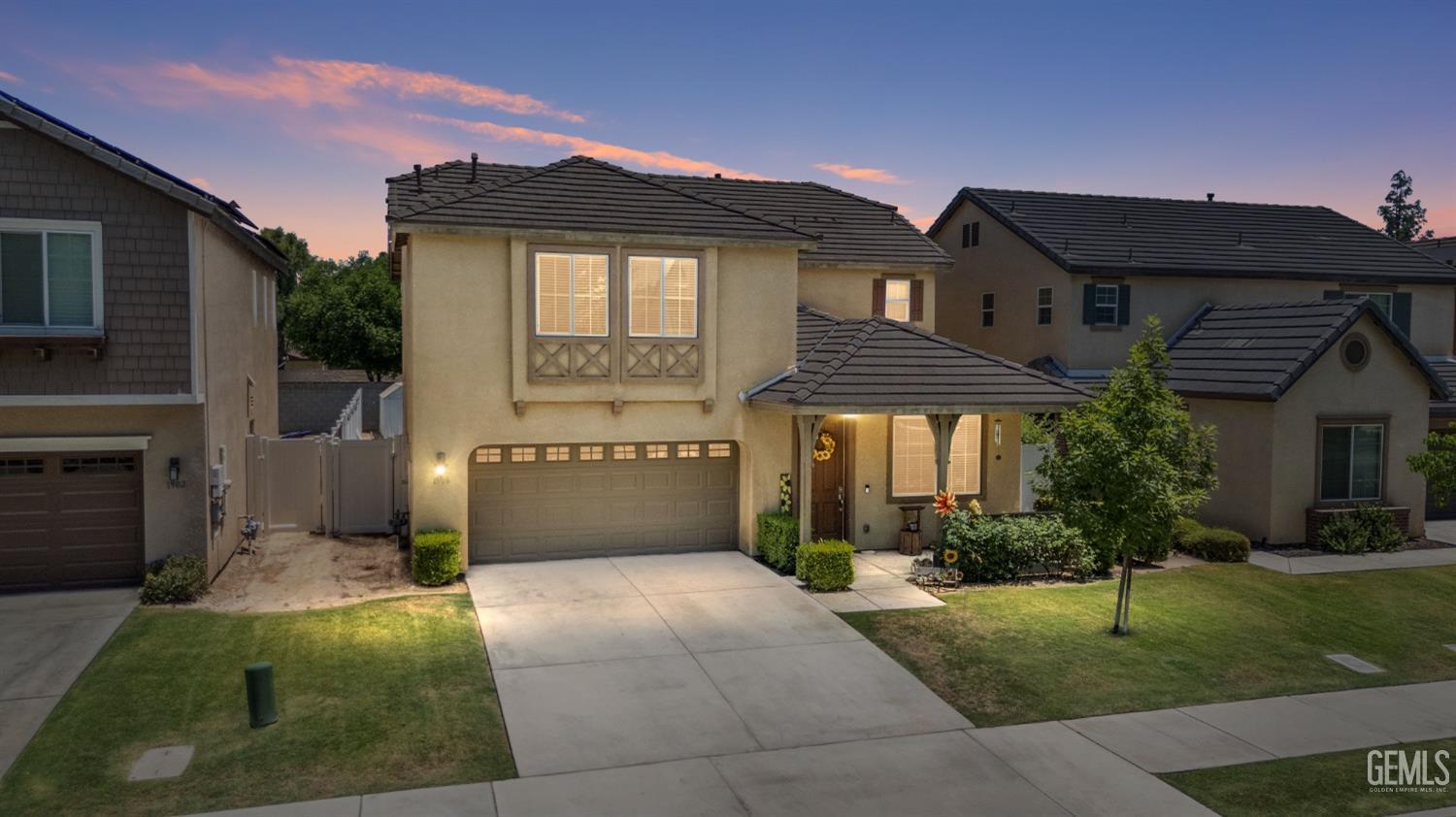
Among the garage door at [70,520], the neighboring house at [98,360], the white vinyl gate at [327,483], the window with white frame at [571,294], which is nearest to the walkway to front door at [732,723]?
the window with white frame at [571,294]

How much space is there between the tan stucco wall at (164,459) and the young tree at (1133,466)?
12.8 m

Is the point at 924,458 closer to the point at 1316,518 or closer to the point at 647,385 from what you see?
the point at 647,385

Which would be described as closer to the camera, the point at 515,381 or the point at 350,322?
the point at 515,381

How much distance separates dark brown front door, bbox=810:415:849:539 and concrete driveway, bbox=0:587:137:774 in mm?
11568

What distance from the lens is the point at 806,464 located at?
16938 mm

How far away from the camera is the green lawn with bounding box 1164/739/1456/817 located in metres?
8.78

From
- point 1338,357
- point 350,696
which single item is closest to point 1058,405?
point 1338,357

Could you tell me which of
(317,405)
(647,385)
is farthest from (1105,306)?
(317,405)

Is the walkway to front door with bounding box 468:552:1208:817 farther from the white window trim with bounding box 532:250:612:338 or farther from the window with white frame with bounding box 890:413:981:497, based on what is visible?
the window with white frame with bounding box 890:413:981:497

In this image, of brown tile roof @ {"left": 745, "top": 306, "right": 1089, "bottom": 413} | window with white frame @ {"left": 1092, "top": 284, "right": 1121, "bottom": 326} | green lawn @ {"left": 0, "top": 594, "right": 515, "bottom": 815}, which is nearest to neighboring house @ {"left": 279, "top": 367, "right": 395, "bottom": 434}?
brown tile roof @ {"left": 745, "top": 306, "right": 1089, "bottom": 413}

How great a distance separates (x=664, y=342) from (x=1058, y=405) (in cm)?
718

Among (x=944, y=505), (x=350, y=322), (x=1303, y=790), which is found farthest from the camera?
(x=350, y=322)

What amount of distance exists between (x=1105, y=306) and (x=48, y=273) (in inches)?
877

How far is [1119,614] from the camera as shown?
551 inches
